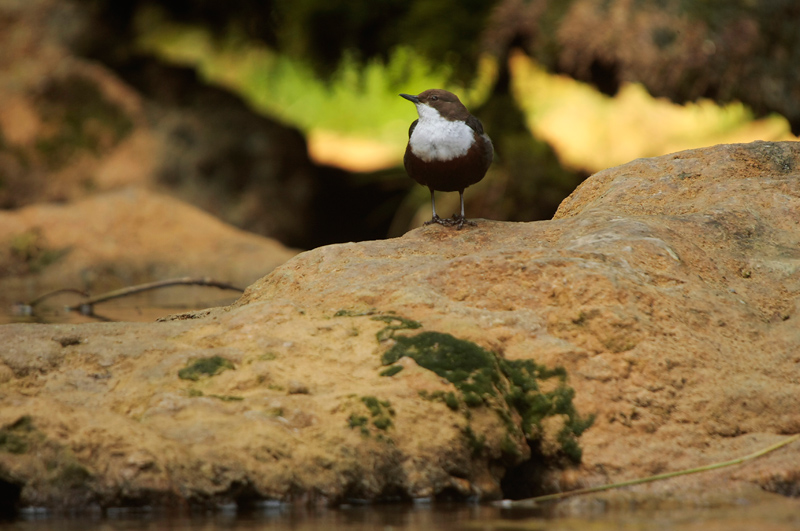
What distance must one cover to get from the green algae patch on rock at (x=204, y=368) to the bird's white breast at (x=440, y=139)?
6.01ft

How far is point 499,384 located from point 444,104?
6.55 ft

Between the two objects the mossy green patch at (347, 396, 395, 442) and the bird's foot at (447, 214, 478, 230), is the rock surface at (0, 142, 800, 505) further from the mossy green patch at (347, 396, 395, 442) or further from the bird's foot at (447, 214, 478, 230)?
the bird's foot at (447, 214, 478, 230)

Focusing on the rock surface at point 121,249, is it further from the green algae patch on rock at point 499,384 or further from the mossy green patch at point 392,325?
the green algae patch on rock at point 499,384

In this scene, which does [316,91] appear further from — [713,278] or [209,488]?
[209,488]

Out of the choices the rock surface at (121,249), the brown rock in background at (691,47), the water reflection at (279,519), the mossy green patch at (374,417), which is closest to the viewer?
the water reflection at (279,519)

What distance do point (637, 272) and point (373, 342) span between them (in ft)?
3.34

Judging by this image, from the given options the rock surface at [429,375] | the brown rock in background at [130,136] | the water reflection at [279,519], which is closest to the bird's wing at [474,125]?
the rock surface at [429,375]

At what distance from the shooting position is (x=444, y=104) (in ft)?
14.2

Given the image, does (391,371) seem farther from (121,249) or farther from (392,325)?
(121,249)

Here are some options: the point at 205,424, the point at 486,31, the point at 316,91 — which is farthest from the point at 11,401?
the point at 316,91

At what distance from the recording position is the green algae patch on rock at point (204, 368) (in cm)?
264

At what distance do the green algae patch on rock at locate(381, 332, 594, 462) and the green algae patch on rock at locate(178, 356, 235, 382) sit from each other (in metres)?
0.49

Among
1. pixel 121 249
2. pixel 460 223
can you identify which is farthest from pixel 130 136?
pixel 460 223

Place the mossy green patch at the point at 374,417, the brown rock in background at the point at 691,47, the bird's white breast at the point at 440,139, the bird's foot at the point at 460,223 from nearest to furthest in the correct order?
the mossy green patch at the point at 374,417 → the bird's foot at the point at 460,223 → the bird's white breast at the point at 440,139 → the brown rock in background at the point at 691,47
